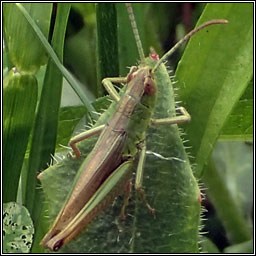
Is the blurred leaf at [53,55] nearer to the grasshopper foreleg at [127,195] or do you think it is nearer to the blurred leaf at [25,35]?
the blurred leaf at [25,35]

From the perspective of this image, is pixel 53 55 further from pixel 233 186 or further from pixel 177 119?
pixel 233 186

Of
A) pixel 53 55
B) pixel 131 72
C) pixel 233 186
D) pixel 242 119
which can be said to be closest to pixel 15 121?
pixel 53 55

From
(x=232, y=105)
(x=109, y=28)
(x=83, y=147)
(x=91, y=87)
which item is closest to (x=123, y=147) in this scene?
(x=83, y=147)

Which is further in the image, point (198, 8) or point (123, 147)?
point (198, 8)

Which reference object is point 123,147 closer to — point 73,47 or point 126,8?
point 126,8

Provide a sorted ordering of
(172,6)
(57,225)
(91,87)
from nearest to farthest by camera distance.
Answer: (57,225)
(91,87)
(172,6)

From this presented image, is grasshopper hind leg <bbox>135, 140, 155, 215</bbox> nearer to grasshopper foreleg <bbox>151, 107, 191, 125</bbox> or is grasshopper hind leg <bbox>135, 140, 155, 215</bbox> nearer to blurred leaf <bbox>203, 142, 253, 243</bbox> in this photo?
grasshopper foreleg <bbox>151, 107, 191, 125</bbox>

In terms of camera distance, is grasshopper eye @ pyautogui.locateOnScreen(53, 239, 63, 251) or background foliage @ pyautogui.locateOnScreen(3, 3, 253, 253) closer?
grasshopper eye @ pyautogui.locateOnScreen(53, 239, 63, 251)

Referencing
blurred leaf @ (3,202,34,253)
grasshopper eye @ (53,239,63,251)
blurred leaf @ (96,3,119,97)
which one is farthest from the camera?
blurred leaf @ (96,3,119,97)

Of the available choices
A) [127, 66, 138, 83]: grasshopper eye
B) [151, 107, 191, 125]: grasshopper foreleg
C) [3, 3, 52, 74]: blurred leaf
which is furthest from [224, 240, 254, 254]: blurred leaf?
[3, 3, 52, 74]: blurred leaf
